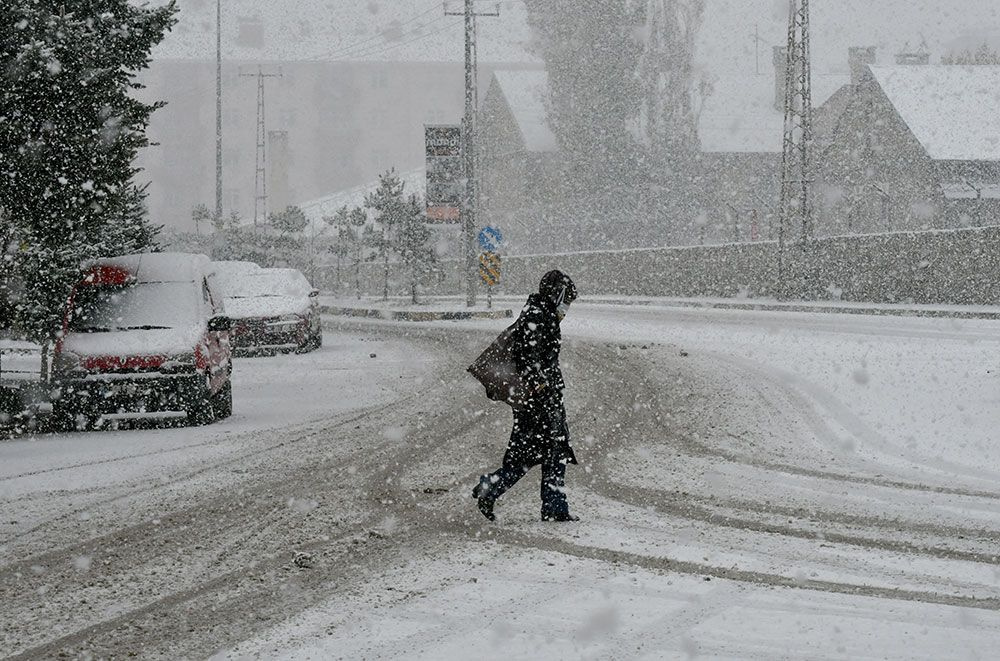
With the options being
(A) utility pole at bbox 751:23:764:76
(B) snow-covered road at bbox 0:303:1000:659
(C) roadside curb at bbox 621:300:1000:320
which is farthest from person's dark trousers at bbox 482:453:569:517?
(A) utility pole at bbox 751:23:764:76

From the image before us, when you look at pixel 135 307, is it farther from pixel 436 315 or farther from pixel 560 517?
pixel 436 315

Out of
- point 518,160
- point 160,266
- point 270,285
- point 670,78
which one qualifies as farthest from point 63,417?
point 518,160

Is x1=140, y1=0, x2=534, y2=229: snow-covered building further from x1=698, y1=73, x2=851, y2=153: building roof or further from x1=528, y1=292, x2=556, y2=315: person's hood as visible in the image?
x1=528, y1=292, x2=556, y2=315: person's hood

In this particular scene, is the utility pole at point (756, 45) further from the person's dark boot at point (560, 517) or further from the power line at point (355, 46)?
the person's dark boot at point (560, 517)

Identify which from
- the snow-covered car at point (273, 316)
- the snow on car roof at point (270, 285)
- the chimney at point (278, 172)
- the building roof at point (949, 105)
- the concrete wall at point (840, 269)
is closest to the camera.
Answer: the snow-covered car at point (273, 316)

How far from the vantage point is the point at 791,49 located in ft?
119

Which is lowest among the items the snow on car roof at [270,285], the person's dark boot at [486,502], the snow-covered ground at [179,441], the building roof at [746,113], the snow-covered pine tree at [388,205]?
the snow-covered ground at [179,441]

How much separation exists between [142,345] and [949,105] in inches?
1913

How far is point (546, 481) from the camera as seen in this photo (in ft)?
27.6

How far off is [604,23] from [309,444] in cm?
5279

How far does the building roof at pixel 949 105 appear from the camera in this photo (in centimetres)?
5253

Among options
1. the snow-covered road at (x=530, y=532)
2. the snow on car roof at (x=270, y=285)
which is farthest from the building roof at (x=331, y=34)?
the snow-covered road at (x=530, y=532)

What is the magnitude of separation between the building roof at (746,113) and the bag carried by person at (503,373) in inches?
2442

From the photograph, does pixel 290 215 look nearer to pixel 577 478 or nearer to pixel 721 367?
pixel 721 367
